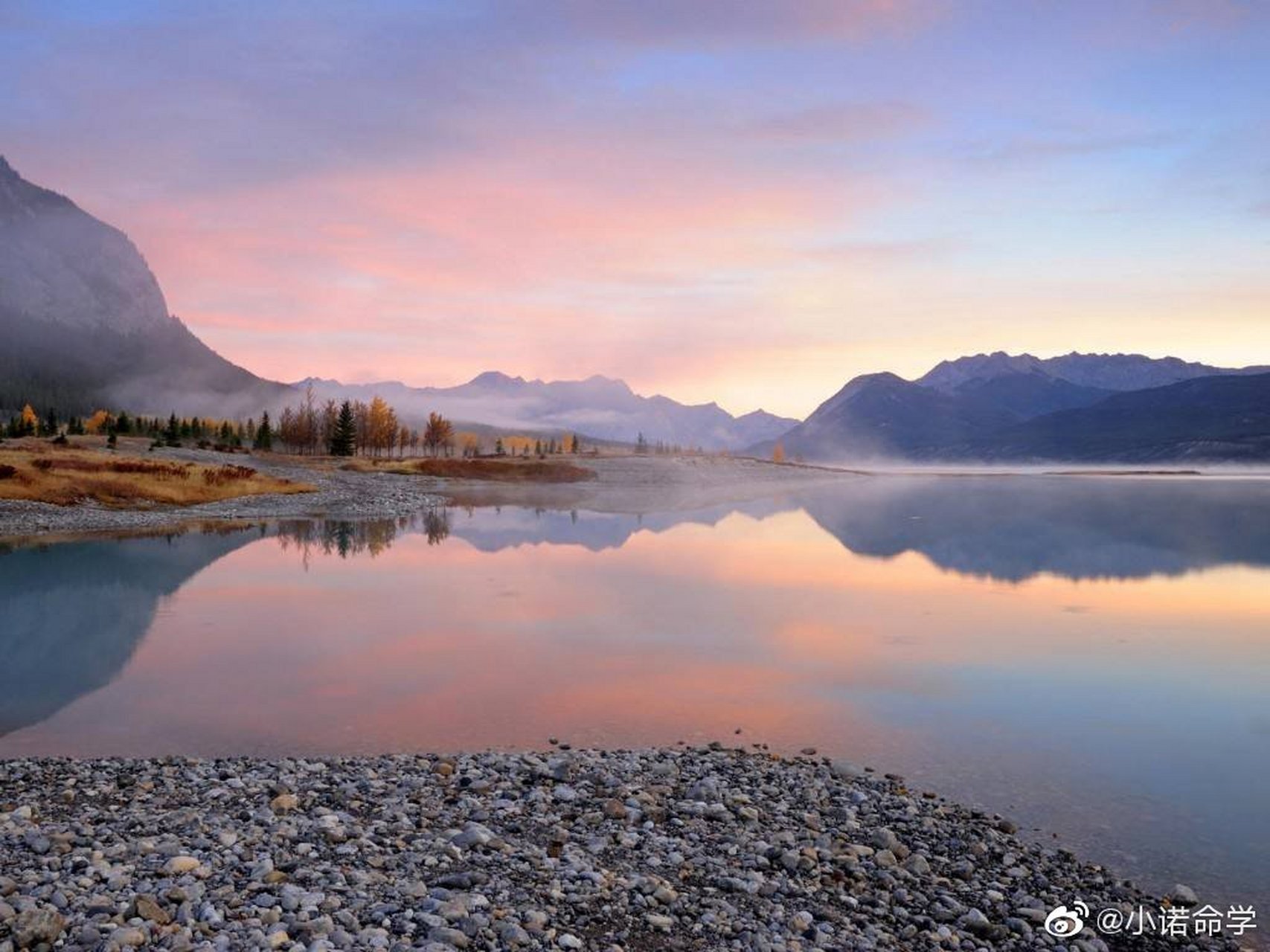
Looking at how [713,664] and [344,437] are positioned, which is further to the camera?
[344,437]

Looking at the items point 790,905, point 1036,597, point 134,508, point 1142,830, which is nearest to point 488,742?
point 790,905

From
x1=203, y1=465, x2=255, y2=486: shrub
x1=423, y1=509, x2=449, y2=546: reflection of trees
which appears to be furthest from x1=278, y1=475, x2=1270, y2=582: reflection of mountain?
x1=203, y1=465, x2=255, y2=486: shrub

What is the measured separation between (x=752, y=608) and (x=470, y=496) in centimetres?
8072

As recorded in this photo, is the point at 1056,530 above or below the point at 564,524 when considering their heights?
above

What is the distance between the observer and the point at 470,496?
360 ft

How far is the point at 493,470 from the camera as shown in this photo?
492 ft

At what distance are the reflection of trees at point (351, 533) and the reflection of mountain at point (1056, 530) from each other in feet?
105

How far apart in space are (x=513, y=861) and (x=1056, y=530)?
71.5m

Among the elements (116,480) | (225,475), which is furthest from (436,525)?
(225,475)

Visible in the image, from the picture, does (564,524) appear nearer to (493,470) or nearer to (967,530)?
(967,530)

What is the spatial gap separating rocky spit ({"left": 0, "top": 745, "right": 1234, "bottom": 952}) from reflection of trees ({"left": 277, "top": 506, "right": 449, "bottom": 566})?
33773mm

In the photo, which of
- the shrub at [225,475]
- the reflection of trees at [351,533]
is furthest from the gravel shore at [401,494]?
the shrub at [225,475]

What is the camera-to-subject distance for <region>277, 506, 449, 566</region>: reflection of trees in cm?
5206

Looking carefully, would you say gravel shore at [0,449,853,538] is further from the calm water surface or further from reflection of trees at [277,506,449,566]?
the calm water surface
